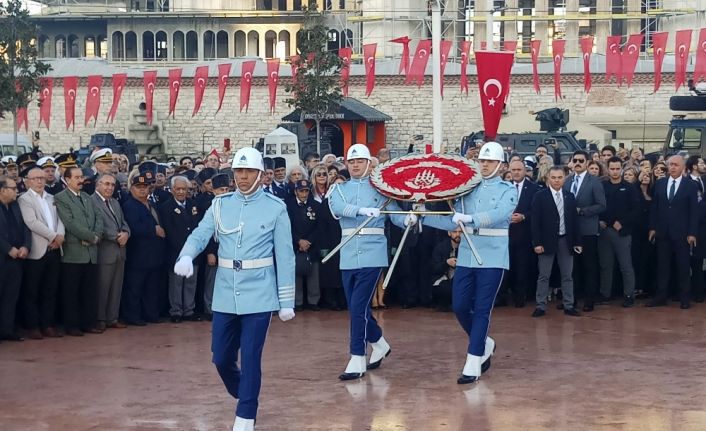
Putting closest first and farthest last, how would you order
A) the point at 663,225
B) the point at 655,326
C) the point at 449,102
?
the point at 655,326, the point at 663,225, the point at 449,102

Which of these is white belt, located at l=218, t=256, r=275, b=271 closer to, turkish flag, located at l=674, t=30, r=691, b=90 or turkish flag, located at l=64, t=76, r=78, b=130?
turkish flag, located at l=674, t=30, r=691, b=90

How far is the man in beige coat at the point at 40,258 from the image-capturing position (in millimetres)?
12898

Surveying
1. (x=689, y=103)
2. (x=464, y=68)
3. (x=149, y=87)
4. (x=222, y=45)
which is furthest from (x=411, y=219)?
(x=222, y=45)

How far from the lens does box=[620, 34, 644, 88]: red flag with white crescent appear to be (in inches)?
1731

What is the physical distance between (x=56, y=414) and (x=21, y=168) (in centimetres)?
672

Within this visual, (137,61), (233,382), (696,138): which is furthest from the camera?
(137,61)

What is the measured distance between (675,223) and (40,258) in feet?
23.7

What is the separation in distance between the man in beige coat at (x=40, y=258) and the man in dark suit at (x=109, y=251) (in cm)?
54

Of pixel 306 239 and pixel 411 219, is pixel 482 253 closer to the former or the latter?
pixel 411 219

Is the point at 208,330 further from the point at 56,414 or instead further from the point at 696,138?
the point at 696,138

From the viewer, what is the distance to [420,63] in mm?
47750

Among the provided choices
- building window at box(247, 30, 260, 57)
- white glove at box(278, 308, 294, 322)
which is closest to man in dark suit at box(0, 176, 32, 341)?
white glove at box(278, 308, 294, 322)

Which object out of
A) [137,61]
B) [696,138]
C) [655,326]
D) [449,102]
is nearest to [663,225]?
[655,326]

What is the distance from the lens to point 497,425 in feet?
29.5
